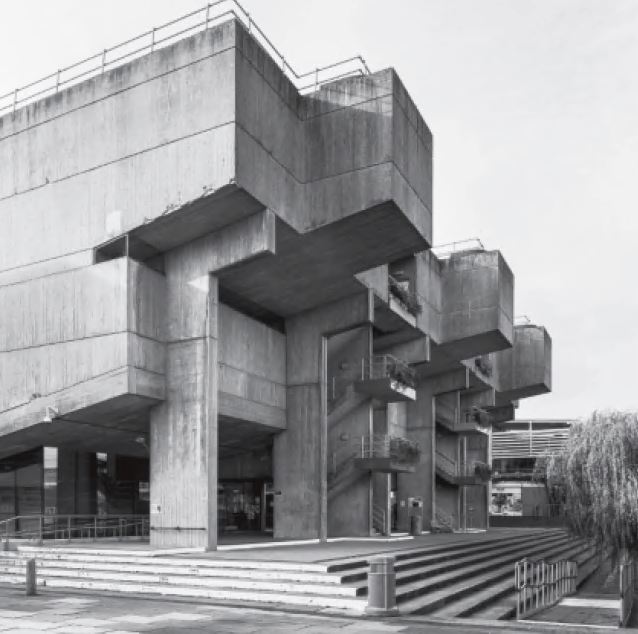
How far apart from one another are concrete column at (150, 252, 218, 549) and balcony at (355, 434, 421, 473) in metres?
8.63

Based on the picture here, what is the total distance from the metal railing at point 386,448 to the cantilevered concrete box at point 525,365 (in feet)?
65.3

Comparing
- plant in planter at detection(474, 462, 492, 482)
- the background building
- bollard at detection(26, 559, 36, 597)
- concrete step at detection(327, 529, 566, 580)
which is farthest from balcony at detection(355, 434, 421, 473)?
the background building

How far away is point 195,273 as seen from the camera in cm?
2342

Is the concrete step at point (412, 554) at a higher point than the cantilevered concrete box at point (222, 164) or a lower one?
lower

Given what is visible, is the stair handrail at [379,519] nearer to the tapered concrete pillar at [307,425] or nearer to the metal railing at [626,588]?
the tapered concrete pillar at [307,425]

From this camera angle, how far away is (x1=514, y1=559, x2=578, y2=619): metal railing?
1661 cm

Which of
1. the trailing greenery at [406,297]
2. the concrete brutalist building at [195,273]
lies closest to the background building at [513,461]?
the trailing greenery at [406,297]

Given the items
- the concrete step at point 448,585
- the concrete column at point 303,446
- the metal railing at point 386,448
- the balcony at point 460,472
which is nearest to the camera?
the concrete step at point 448,585

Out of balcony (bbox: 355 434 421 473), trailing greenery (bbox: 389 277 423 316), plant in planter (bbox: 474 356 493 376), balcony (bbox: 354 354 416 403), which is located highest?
trailing greenery (bbox: 389 277 423 316)

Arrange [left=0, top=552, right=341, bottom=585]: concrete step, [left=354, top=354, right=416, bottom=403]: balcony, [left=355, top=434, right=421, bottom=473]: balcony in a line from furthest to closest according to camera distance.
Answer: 1. [left=354, top=354, right=416, bottom=403]: balcony
2. [left=355, top=434, right=421, bottom=473]: balcony
3. [left=0, top=552, right=341, bottom=585]: concrete step

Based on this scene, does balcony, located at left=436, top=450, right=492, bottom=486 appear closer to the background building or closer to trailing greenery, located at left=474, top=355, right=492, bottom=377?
trailing greenery, located at left=474, top=355, right=492, bottom=377

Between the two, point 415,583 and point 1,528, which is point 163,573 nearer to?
point 415,583

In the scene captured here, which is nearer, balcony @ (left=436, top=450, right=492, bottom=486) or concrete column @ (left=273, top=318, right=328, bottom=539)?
concrete column @ (left=273, top=318, right=328, bottom=539)

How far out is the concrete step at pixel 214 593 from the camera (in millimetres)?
14703
